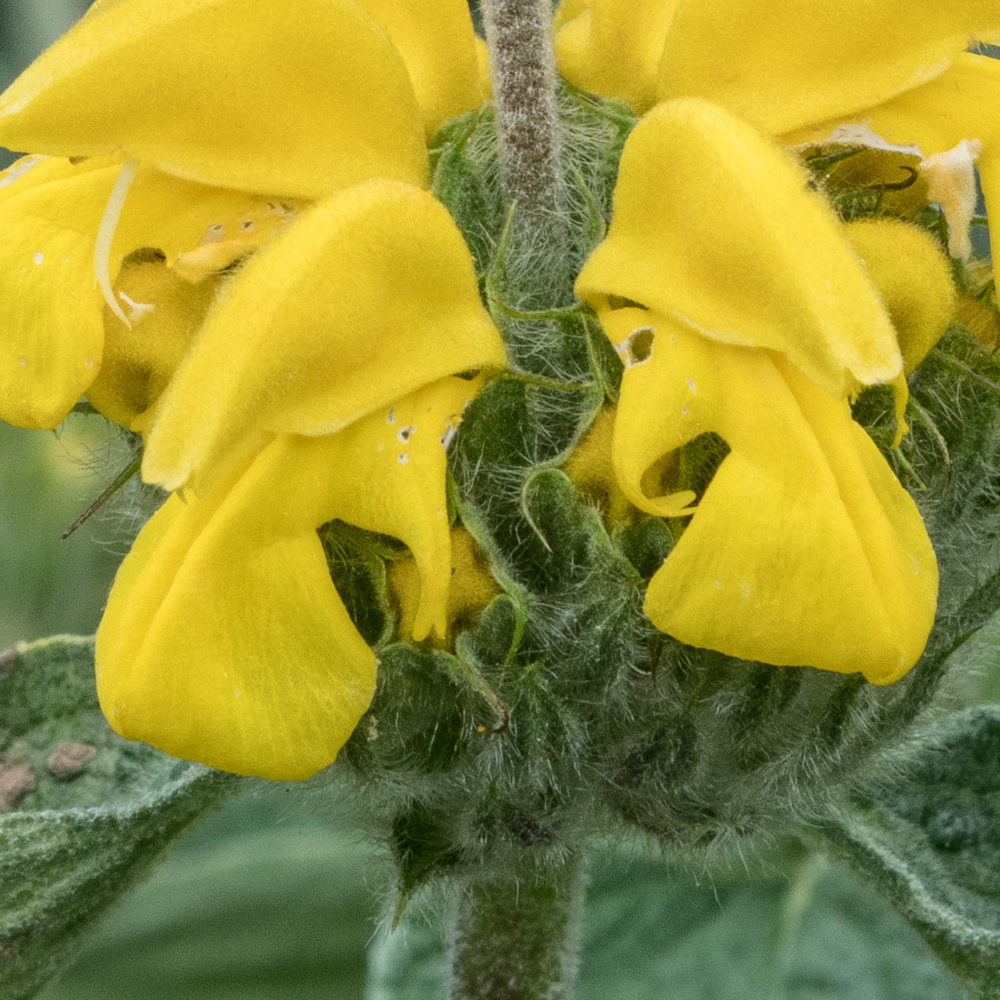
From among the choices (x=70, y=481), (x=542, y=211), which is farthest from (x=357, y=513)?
(x=70, y=481)

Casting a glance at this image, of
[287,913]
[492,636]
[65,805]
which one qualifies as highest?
[492,636]

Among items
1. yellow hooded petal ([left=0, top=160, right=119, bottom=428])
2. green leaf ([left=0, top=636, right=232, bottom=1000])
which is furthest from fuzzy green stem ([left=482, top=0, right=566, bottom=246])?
green leaf ([left=0, top=636, right=232, bottom=1000])

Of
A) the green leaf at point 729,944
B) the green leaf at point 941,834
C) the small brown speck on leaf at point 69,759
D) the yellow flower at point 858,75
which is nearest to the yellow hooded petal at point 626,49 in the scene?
the yellow flower at point 858,75

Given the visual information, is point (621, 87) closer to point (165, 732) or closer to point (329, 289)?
point (329, 289)

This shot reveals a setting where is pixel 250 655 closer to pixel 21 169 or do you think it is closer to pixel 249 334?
pixel 249 334

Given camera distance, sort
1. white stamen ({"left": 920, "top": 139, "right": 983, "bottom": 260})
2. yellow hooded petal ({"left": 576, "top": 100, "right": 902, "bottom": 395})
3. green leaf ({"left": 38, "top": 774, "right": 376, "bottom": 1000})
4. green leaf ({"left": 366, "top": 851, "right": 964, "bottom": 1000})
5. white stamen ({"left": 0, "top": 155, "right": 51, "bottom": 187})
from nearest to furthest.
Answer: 1. yellow hooded petal ({"left": 576, "top": 100, "right": 902, "bottom": 395})
2. white stamen ({"left": 920, "top": 139, "right": 983, "bottom": 260})
3. white stamen ({"left": 0, "top": 155, "right": 51, "bottom": 187})
4. green leaf ({"left": 366, "top": 851, "right": 964, "bottom": 1000})
5. green leaf ({"left": 38, "top": 774, "right": 376, "bottom": 1000})

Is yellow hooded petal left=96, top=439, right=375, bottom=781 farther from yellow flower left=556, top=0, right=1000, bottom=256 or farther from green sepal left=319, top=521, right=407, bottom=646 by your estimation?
yellow flower left=556, top=0, right=1000, bottom=256

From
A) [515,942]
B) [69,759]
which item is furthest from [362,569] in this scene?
[69,759]
